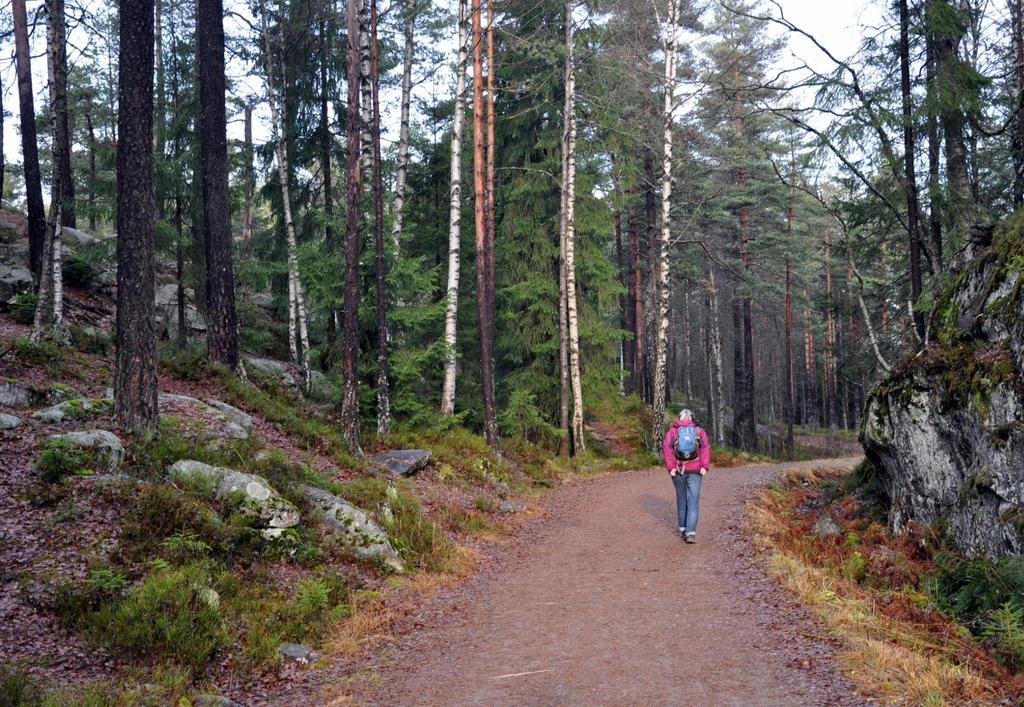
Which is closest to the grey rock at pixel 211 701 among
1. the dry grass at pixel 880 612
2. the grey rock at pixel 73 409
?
the dry grass at pixel 880 612

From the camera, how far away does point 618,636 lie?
6.29 metres

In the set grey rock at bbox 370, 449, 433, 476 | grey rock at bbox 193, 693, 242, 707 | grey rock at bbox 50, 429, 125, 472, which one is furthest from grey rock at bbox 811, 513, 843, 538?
grey rock at bbox 50, 429, 125, 472

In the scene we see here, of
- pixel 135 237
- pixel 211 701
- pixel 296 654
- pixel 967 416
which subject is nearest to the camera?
pixel 211 701

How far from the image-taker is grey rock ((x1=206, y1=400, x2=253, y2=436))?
10.9 meters

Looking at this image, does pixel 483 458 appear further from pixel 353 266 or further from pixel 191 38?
pixel 191 38

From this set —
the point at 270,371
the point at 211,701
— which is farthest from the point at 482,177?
the point at 211,701

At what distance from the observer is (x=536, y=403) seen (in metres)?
20.6

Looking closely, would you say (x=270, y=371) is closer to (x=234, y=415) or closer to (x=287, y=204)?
(x=287, y=204)

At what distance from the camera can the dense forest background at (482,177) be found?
1191 centimetres

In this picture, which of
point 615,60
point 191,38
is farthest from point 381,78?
point 615,60

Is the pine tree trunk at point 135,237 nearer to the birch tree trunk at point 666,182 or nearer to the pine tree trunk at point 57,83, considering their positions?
the pine tree trunk at point 57,83

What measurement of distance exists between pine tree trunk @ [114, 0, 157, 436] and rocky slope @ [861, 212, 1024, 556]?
1060 cm

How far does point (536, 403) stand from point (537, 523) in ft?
27.7

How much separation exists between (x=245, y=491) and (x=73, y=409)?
311cm
